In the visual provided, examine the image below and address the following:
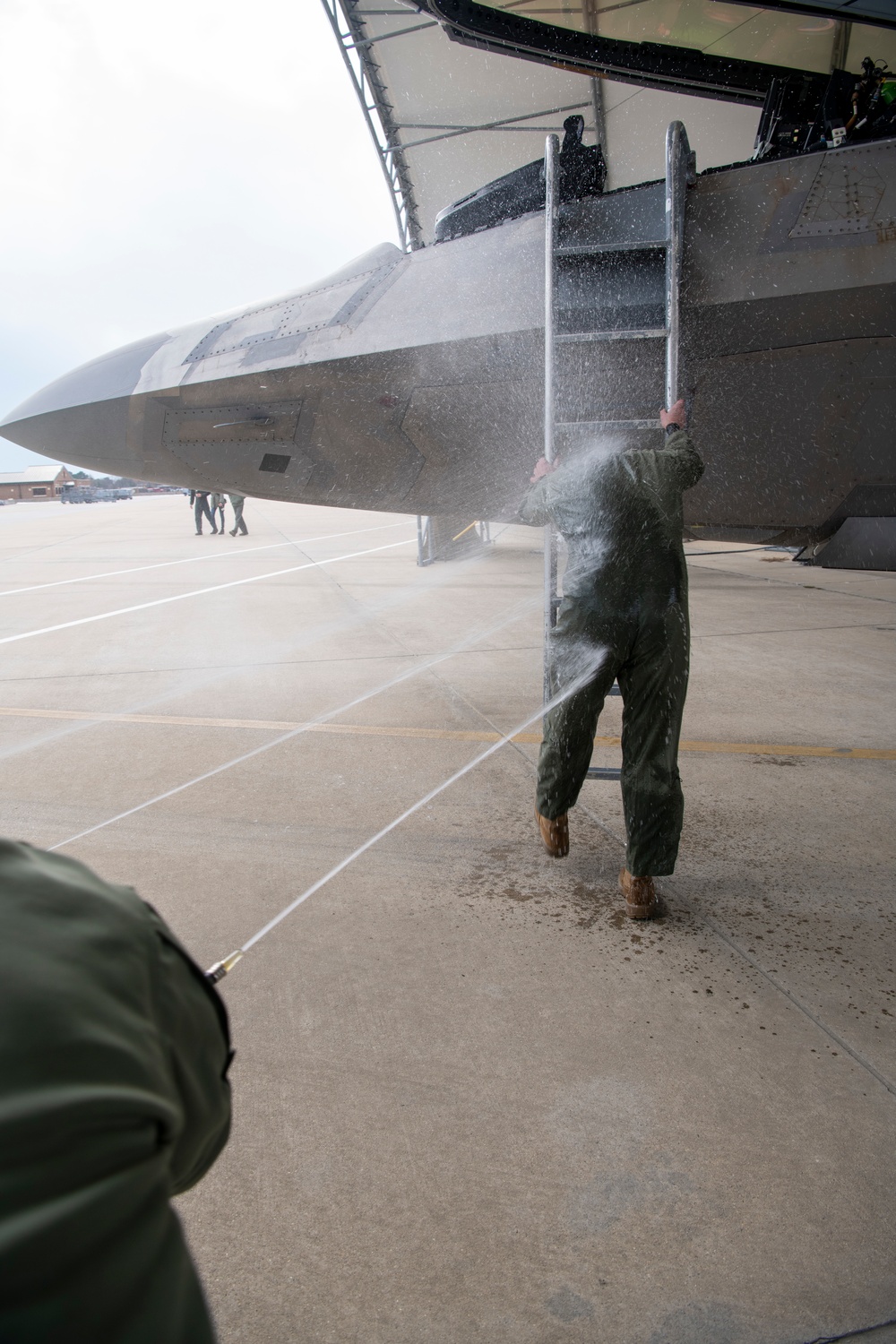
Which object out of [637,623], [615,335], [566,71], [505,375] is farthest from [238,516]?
[637,623]

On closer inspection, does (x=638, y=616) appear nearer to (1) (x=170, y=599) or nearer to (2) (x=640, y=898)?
(2) (x=640, y=898)

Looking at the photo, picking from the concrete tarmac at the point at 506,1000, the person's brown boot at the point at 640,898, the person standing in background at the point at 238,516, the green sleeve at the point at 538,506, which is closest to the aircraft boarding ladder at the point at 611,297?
the green sleeve at the point at 538,506

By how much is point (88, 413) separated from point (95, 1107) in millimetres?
6131

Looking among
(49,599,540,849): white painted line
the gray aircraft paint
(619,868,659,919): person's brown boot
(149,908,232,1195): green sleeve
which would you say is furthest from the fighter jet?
(149,908,232,1195): green sleeve

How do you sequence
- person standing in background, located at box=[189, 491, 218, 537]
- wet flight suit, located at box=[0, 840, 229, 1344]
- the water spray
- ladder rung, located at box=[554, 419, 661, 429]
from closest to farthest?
1. wet flight suit, located at box=[0, 840, 229, 1344]
2. the water spray
3. ladder rung, located at box=[554, 419, 661, 429]
4. person standing in background, located at box=[189, 491, 218, 537]

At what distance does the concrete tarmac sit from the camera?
1.61 m

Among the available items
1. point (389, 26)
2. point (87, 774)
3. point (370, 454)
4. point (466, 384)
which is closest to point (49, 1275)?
point (87, 774)

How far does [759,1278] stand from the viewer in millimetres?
1594

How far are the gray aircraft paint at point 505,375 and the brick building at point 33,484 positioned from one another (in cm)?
7261

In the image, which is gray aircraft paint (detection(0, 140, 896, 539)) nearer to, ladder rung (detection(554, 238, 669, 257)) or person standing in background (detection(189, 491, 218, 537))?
ladder rung (detection(554, 238, 669, 257))

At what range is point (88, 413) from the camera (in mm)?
5871

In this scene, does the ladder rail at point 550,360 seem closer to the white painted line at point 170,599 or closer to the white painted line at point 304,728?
the white painted line at point 304,728

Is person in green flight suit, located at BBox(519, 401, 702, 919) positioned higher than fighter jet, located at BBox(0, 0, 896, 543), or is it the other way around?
fighter jet, located at BBox(0, 0, 896, 543)

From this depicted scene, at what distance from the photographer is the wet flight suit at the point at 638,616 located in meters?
2.86
